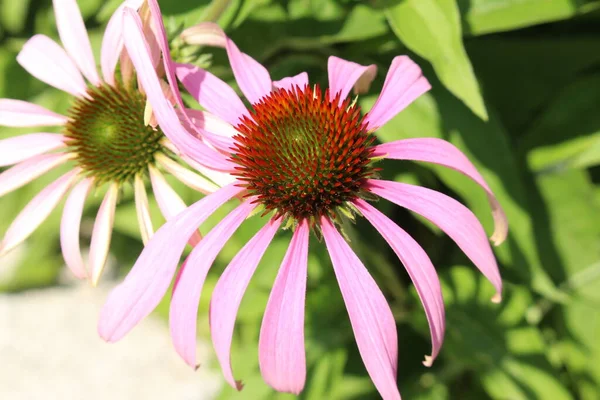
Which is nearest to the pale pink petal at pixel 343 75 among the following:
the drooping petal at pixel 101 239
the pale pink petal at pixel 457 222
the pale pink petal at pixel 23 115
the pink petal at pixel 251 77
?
the pink petal at pixel 251 77

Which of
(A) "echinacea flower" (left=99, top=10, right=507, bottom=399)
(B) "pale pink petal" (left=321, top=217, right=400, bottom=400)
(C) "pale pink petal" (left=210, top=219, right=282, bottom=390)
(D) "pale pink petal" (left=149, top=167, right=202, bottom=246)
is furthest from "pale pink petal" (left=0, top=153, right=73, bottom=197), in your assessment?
(B) "pale pink petal" (left=321, top=217, right=400, bottom=400)

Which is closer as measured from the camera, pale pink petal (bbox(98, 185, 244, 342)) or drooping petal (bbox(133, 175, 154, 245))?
pale pink petal (bbox(98, 185, 244, 342))

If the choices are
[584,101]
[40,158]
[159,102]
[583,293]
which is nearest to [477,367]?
[583,293]

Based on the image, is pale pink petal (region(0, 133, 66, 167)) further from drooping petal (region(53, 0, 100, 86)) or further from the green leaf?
the green leaf

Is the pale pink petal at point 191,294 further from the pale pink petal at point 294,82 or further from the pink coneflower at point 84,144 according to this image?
the pale pink petal at point 294,82

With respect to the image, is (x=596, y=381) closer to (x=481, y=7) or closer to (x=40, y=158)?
(x=481, y=7)

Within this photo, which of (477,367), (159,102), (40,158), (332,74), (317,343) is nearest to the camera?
(159,102)
